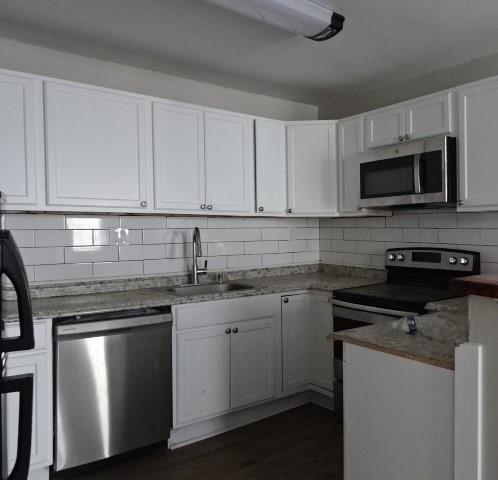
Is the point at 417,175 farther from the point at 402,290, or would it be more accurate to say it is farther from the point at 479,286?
the point at 479,286

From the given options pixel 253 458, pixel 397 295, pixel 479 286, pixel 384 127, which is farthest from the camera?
pixel 384 127

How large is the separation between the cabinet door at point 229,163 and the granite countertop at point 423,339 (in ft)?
5.48

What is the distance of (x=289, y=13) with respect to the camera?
2105mm

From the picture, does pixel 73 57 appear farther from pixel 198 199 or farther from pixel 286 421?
pixel 286 421

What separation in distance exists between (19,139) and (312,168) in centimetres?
208

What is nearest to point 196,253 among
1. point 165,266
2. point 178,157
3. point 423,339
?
point 165,266

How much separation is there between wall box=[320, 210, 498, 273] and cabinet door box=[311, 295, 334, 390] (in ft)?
2.29

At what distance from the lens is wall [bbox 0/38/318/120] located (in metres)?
2.68

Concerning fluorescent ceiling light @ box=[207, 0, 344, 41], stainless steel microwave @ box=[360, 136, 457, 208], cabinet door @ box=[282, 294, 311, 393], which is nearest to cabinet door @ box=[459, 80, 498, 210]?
stainless steel microwave @ box=[360, 136, 457, 208]

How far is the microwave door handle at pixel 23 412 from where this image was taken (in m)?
0.82

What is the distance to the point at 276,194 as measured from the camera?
346 centimetres

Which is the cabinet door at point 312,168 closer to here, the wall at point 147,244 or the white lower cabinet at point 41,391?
the wall at point 147,244

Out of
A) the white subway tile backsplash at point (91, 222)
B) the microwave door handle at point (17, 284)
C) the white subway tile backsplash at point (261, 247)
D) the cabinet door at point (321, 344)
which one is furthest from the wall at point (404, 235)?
the microwave door handle at point (17, 284)

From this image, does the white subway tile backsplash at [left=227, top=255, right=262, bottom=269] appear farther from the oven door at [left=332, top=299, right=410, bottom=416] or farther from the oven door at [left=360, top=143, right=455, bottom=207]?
the oven door at [left=360, top=143, right=455, bottom=207]
